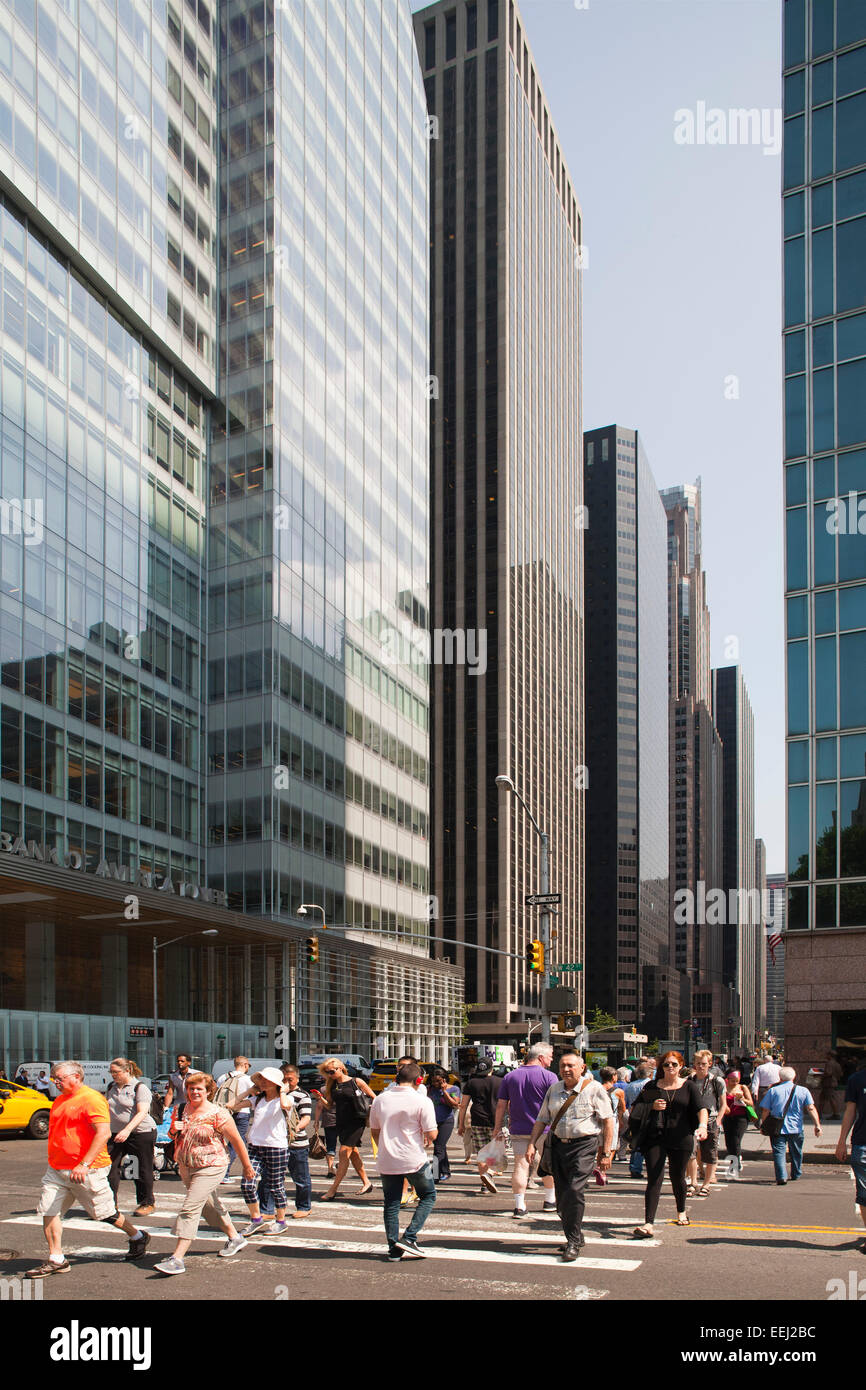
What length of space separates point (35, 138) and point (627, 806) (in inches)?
6283

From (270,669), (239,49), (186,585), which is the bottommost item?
(270,669)

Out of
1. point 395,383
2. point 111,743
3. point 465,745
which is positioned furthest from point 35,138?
point 465,745

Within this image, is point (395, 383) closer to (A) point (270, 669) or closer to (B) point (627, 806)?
(A) point (270, 669)

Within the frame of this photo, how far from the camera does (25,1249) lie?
1214 centimetres

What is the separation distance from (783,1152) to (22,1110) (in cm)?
1878

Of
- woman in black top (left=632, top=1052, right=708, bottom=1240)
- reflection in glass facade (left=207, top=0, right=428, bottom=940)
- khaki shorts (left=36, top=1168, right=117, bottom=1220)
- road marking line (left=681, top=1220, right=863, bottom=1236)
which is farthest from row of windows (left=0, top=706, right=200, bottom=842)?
woman in black top (left=632, top=1052, right=708, bottom=1240)

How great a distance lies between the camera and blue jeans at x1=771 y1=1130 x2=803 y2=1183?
62.1 ft

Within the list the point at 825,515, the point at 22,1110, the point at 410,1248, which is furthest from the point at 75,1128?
the point at 825,515

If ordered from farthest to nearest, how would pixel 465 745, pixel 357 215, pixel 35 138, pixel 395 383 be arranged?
1. pixel 465 745
2. pixel 395 383
3. pixel 357 215
4. pixel 35 138

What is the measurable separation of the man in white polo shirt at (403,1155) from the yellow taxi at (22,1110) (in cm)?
2082

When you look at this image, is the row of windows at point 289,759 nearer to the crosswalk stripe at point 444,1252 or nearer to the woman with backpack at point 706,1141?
the woman with backpack at point 706,1141

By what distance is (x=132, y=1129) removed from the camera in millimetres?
14281

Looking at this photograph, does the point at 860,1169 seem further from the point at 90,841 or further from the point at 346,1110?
the point at 90,841

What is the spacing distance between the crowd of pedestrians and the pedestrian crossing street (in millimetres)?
247
